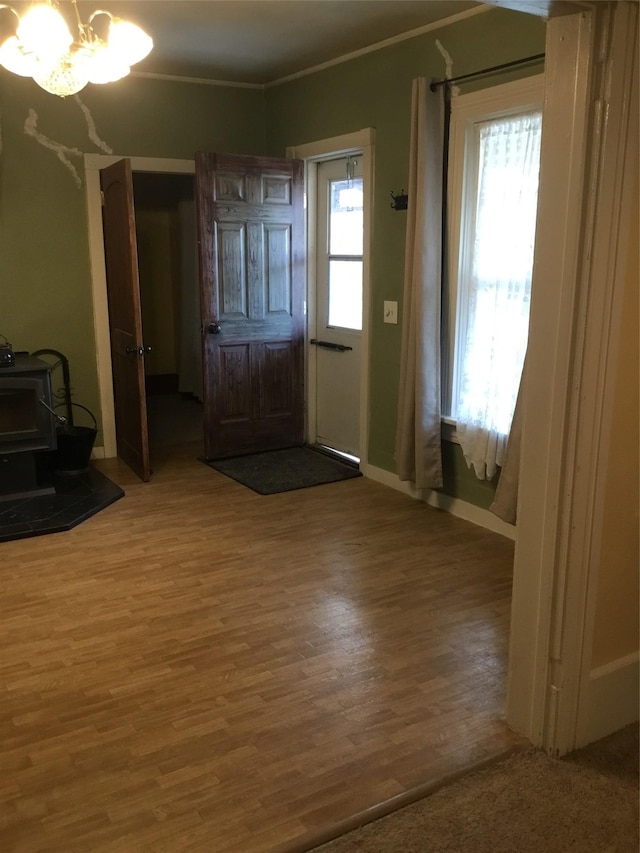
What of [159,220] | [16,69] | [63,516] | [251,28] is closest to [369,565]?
[63,516]

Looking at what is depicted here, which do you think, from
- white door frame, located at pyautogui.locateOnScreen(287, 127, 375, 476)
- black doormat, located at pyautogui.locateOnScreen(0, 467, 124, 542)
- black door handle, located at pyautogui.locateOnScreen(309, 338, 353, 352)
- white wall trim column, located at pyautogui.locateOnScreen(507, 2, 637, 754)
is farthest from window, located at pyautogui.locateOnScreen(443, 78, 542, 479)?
black doormat, located at pyautogui.locateOnScreen(0, 467, 124, 542)

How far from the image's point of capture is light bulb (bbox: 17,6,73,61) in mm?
2574

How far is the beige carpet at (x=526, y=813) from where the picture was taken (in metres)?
1.84

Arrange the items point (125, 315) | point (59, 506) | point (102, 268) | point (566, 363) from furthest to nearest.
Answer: point (102, 268) → point (125, 315) → point (59, 506) → point (566, 363)

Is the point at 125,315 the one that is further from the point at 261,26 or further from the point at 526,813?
the point at 526,813

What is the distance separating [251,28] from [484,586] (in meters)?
3.15

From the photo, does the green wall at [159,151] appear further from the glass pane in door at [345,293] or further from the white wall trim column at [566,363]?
the white wall trim column at [566,363]

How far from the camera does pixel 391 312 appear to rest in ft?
14.7

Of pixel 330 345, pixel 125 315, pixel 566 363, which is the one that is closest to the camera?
pixel 566 363

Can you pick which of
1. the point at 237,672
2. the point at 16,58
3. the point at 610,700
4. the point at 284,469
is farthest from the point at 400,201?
the point at 610,700

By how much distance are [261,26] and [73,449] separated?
8.91 feet

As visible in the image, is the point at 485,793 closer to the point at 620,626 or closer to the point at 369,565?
the point at 620,626

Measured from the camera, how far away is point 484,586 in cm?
328

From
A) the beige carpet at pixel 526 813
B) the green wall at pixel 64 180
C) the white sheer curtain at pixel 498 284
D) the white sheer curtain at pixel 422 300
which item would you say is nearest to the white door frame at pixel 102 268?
the green wall at pixel 64 180
